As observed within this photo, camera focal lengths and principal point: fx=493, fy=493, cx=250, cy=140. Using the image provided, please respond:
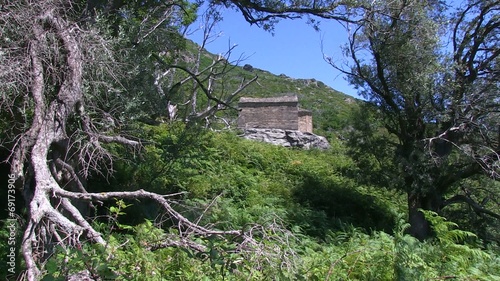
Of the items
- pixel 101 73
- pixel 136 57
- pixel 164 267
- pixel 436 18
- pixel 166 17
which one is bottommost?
pixel 164 267

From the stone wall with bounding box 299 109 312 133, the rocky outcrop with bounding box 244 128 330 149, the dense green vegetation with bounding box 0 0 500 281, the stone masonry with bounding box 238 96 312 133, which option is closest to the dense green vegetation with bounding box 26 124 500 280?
the dense green vegetation with bounding box 0 0 500 281

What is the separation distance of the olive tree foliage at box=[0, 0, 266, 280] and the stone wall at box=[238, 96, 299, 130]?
54.8 feet

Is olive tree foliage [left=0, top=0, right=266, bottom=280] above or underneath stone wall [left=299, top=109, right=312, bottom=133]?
underneath

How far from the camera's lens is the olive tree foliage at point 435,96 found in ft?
35.1

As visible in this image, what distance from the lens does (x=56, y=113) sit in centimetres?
525

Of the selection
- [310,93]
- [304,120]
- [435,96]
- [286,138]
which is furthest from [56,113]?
[310,93]

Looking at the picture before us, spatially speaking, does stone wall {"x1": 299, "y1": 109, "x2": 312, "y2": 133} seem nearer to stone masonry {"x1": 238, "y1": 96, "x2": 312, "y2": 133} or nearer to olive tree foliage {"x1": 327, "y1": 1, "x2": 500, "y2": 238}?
stone masonry {"x1": 238, "y1": 96, "x2": 312, "y2": 133}

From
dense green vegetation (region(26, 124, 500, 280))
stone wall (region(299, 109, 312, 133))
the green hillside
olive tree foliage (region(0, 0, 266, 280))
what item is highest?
the green hillside

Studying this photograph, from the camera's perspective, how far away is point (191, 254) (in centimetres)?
363

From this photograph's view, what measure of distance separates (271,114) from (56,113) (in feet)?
61.4

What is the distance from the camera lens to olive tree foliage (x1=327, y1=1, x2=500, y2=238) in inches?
421

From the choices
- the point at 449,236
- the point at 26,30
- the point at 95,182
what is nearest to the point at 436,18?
the point at 449,236

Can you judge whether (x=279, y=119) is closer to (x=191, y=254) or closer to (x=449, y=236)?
A: (x=449, y=236)

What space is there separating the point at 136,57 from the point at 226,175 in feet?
18.8
